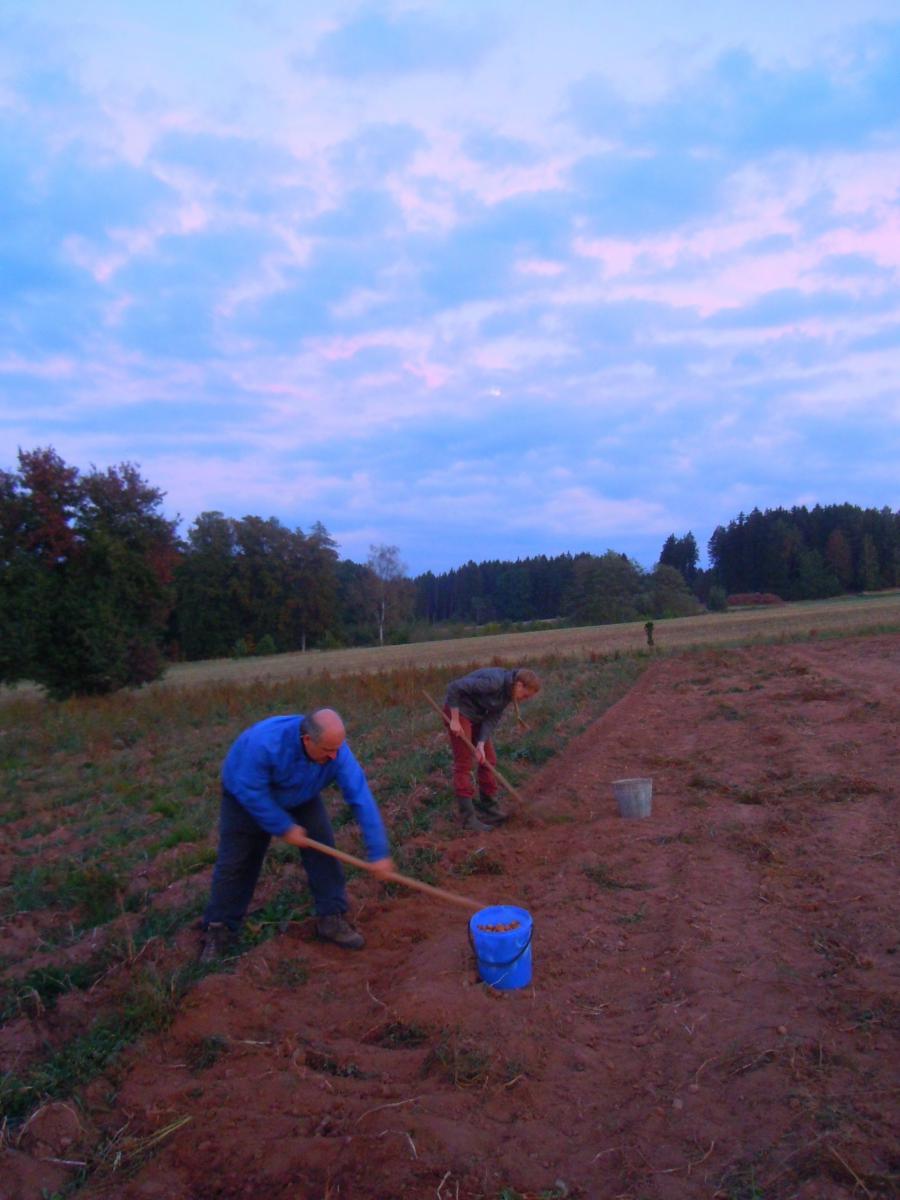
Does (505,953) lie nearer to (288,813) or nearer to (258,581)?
(288,813)

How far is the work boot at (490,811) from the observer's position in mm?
8375

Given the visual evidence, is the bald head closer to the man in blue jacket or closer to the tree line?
the man in blue jacket

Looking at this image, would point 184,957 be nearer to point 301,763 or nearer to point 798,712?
point 301,763

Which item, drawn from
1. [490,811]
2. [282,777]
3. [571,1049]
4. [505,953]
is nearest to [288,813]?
[282,777]

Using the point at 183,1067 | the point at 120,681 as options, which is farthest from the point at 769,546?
the point at 183,1067

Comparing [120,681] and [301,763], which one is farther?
[120,681]

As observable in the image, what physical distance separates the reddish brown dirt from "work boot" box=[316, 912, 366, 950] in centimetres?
10

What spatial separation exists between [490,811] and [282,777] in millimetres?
3633

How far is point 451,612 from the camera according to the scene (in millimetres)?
123938

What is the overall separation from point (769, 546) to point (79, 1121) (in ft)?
311

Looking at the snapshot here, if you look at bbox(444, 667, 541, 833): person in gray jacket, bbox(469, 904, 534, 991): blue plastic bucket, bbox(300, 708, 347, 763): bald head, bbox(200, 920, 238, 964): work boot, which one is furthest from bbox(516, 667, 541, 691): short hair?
bbox(200, 920, 238, 964): work boot

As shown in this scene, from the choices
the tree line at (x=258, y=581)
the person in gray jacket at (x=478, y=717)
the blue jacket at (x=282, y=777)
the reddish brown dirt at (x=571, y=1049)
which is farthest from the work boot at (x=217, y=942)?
the tree line at (x=258, y=581)

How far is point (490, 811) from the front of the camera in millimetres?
8461

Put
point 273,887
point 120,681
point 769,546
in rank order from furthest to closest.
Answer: point 769,546 < point 120,681 < point 273,887
